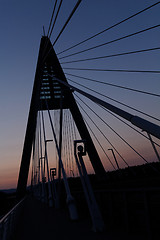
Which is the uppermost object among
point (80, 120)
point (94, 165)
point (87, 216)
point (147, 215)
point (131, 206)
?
point (80, 120)

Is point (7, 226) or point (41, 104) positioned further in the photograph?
point (41, 104)

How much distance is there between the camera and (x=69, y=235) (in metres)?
6.42

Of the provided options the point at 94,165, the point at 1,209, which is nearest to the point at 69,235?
the point at 94,165

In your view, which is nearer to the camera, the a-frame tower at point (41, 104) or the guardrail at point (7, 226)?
the guardrail at point (7, 226)

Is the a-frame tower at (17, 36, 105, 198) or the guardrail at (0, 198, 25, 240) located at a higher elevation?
the a-frame tower at (17, 36, 105, 198)

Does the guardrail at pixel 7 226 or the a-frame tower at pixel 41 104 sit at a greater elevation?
the a-frame tower at pixel 41 104

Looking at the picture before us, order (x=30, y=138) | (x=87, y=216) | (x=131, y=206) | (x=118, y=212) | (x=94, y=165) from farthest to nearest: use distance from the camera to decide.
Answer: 1. (x=30, y=138)
2. (x=94, y=165)
3. (x=87, y=216)
4. (x=118, y=212)
5. (x=131, y=206)

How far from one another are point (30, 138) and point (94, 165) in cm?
1117

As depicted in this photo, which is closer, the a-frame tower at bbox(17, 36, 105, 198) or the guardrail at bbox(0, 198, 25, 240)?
the guardrail at bbox(0, 198, 25, 240)

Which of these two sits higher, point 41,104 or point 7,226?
point 41,104

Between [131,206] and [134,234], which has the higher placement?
[131,206]

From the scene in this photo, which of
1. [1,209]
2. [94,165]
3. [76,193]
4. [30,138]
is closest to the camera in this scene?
[76,193]

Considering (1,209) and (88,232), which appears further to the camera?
(1,209)

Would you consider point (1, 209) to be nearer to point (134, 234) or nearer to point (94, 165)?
point (94, 165)
